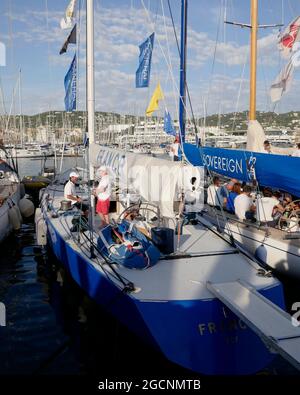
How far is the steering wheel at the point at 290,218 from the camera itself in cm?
912

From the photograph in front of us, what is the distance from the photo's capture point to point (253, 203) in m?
10.4

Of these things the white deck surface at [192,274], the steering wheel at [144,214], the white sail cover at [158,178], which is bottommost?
the white deck surface at [192,274]

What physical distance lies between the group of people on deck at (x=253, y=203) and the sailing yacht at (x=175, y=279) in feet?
4.99

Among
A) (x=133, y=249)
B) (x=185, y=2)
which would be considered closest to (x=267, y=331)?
(x=133, y=249)

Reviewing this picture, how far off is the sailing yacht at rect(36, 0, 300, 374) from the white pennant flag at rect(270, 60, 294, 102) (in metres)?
4.98

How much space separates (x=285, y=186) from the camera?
897cm

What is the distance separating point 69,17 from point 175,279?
30.4 feet

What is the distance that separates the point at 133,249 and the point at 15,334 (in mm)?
2525

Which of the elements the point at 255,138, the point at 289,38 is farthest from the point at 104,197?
the point at 289,38

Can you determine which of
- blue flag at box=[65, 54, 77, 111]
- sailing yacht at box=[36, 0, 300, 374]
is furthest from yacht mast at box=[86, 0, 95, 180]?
sailing yacht at box=[36, 0, 300, 374]

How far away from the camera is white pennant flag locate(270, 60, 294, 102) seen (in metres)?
11.4

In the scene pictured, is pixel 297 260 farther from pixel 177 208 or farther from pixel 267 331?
pixel 267 331

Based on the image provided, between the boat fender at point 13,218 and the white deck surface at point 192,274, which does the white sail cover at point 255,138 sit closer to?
the white deck surface at point 192,274

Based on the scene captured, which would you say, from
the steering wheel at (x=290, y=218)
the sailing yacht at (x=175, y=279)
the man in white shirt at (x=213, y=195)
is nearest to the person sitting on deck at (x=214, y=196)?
the man in white shirt at (x=213, y=195)
